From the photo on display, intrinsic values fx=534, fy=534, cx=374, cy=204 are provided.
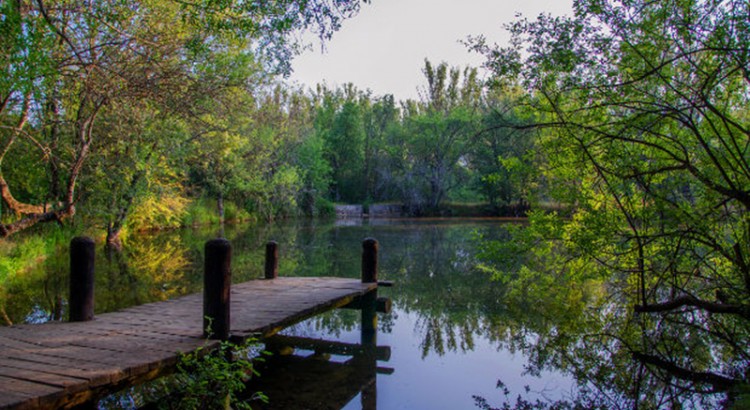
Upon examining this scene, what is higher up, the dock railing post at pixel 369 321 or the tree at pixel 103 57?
the tree at pixel 103 57

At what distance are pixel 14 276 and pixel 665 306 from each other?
13.5 meters

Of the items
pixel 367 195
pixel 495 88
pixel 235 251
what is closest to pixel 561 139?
pixel 495 88

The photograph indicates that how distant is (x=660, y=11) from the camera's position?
19.1 feet

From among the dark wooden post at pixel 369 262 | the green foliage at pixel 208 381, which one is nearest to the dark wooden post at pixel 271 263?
the dark wooden post at pixel 369 262

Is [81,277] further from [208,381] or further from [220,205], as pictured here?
[220,205]

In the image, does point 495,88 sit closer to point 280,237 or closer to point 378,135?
point 280,237

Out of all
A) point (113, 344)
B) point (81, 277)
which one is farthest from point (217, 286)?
point (81, 277)

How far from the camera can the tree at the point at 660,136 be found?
18.8ft

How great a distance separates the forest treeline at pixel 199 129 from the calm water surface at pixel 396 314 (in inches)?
73.2

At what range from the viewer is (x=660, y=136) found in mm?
5918

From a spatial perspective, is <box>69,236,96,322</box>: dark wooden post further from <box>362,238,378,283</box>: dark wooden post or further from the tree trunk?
the tree trunk

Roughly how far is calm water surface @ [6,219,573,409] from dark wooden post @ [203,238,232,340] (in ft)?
3.84

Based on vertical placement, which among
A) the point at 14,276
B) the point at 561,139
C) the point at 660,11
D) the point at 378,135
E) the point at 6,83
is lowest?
the point at 14,276

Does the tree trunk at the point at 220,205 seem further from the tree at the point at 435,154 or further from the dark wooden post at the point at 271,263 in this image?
the dark wooden post at the point at 271,263
